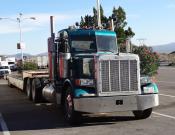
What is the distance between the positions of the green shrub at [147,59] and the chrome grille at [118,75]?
9.50 m

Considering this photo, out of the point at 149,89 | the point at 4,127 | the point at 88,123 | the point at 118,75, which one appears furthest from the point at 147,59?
the point at 4,127

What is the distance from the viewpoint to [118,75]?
1323cm

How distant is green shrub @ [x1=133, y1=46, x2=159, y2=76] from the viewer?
23219 mm

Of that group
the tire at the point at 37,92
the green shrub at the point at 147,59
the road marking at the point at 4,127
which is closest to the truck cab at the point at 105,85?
the road marking at the point at 4,127

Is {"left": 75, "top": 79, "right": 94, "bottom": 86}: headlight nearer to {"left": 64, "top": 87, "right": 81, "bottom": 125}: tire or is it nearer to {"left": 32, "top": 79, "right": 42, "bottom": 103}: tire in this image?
{"left": 64, "top": 87, "right": 81, "bottom": 125}: tire

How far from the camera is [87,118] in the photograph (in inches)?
585

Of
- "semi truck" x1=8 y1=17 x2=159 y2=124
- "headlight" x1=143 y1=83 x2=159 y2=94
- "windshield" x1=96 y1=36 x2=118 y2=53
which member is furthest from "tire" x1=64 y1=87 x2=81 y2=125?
"headlight" x1=143 y1=83 x2=159 y2=94

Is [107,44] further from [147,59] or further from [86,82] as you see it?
[147,59]

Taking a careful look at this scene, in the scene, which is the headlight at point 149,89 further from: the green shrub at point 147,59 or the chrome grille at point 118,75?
the green shrub at point 147,59

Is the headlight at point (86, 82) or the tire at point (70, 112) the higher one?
the headlight at point (86, 82)

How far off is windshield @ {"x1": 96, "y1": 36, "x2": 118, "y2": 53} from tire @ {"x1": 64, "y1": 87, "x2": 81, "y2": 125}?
66.4 inches

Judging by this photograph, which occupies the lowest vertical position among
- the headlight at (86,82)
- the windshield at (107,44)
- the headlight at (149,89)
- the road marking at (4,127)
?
the road marking at (4,127)

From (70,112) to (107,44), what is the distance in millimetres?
2581

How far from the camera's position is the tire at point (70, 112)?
44.0ft
